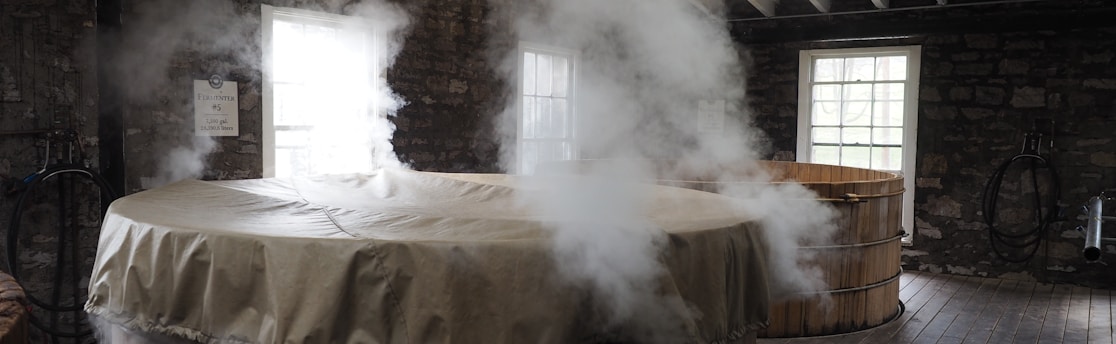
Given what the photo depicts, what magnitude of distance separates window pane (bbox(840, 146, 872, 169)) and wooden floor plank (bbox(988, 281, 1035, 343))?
4.74 ft

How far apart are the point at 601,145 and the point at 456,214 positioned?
440 centimetres

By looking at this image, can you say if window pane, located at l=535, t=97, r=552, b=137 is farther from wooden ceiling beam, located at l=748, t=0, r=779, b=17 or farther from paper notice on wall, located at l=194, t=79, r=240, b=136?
paper notice on wall, located at l=194, t=79, r=240, b=136

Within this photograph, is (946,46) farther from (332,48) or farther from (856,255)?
(332,48)

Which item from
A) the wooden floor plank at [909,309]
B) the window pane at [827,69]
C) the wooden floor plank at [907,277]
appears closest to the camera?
the wooden floor plank at [909,309]

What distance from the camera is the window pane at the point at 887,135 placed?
6613 millimetres

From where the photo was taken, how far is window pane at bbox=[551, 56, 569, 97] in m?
6.66

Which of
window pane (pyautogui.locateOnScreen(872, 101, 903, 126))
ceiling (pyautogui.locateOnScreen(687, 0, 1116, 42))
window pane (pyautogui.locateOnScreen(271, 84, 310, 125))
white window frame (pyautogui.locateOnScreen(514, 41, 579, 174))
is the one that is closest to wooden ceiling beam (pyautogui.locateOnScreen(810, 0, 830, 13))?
ceiling (pyautogui.locateOnScreen(687, 0, 1116, 42))

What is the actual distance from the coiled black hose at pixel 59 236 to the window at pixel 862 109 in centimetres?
525

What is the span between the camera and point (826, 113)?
22.6ft

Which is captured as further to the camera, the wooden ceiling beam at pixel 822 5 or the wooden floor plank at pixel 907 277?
the wooden ceiling beam at pixel 822 5

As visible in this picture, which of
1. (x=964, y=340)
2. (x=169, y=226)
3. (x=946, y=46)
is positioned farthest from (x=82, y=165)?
(x=946, y=46)

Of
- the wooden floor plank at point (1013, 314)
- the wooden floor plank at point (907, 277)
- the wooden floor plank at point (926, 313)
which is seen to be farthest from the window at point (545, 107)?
the wooden floor plank at point (1013, 314)

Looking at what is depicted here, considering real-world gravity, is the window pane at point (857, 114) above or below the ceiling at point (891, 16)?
below

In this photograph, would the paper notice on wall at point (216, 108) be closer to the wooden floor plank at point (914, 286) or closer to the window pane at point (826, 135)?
the wooden floor plank at point (914, 286)
